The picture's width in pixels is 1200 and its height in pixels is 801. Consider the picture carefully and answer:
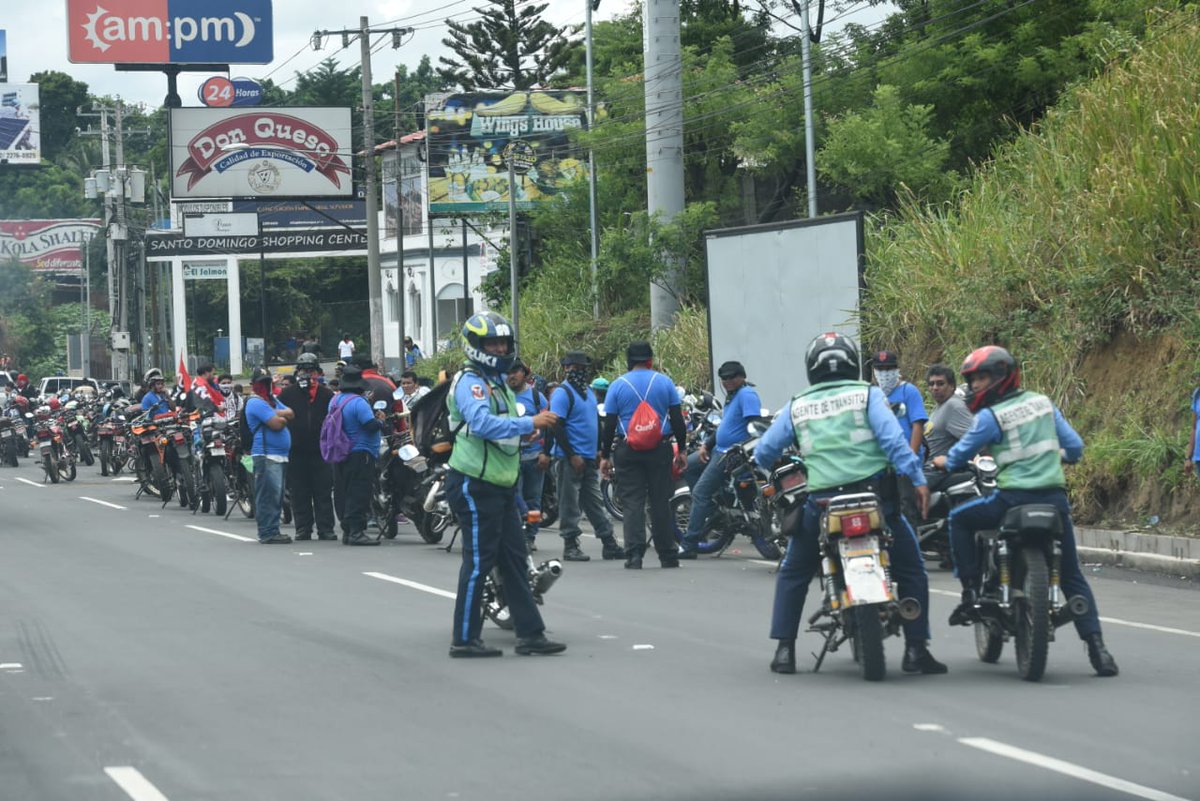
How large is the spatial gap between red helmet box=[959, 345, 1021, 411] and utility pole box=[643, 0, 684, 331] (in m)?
19.4

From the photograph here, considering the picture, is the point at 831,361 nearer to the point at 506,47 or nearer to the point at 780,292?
the point at 780,292

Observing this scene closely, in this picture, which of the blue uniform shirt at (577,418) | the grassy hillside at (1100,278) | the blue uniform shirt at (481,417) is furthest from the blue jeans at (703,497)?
the blue uniform shirt at (481,417)

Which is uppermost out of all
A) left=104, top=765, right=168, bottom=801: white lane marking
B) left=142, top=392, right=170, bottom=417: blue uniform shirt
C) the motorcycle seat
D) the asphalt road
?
left=142, top=392, right=170, bottom=417: blue uniform shirt

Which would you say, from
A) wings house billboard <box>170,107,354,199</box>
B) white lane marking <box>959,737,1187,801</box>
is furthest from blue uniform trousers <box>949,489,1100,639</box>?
wings house billboard <box>170,107,354,199</box>

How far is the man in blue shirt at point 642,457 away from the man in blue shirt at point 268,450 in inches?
187

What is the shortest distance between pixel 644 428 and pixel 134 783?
821cm

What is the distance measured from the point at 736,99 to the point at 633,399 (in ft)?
85.1

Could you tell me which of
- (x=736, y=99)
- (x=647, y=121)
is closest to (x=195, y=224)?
(x=736, y=99)

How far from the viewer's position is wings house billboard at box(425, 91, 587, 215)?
50.7 meters

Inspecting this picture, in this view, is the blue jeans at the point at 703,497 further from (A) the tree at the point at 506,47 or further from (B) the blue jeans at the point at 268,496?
(A) the tree at the point at 506,47

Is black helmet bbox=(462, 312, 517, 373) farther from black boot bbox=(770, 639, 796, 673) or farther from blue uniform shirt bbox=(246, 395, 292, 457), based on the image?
blue uniform shirt bbox=(246, 395, 292, 457)

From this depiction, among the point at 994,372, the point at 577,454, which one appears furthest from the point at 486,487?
the point at 577,454

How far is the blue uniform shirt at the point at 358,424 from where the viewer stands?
18.3 metres

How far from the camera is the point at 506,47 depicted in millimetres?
81500
